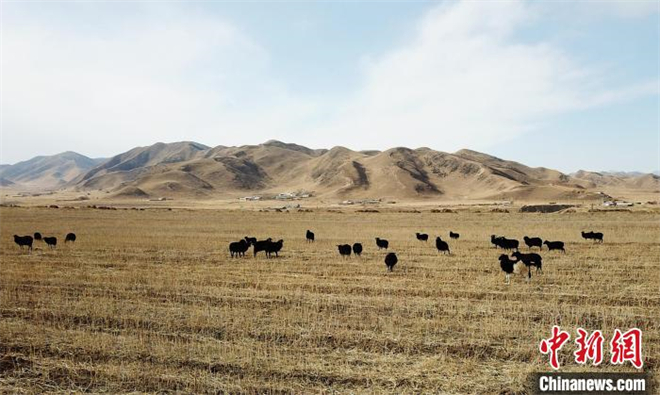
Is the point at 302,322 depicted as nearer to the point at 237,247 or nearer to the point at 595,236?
the point at 237,247

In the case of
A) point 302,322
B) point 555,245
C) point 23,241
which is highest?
point 23,241

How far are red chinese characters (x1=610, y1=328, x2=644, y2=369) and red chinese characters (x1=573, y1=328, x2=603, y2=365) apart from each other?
9.4 inches

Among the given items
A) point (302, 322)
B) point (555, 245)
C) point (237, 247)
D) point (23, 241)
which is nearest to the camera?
point (302, 322)

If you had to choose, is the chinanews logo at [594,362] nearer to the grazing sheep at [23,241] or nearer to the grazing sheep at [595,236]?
the grazing sheep at [595,236]

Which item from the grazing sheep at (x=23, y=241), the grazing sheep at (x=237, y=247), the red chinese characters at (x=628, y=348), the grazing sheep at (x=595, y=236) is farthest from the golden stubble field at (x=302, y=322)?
the grazing sheep at (x=595, y=236)

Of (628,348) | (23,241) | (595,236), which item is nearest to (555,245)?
(595,236)

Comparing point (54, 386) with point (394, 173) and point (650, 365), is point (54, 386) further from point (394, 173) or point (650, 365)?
point (394, 173)

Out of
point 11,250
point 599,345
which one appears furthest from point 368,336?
point 11,250

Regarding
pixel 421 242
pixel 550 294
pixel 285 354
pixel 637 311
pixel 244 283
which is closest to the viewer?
pixel 285 354

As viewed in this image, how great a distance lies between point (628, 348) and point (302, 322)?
722 cm

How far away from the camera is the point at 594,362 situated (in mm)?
8133

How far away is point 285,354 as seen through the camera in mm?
8516

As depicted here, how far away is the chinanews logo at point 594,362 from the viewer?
719 centimetres

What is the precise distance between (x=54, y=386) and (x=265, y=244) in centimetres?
1510
